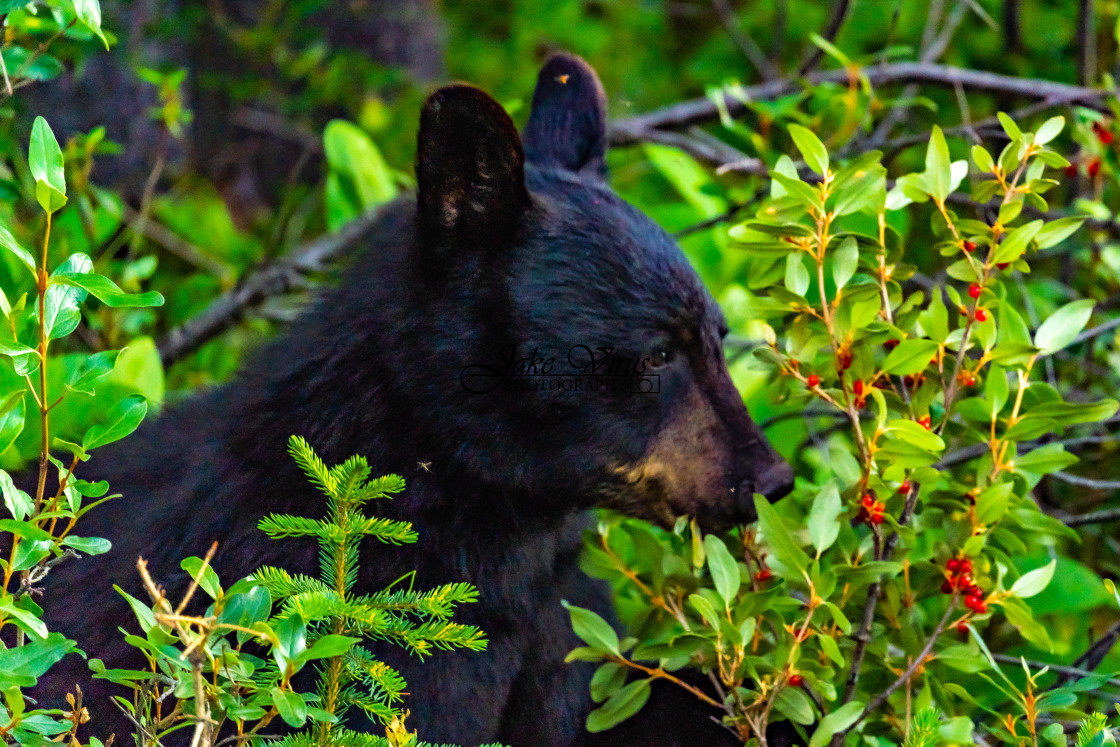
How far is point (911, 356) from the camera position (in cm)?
195

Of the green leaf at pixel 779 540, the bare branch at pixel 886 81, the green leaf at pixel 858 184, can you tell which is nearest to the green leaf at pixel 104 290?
the green leaf at pixel 779 540

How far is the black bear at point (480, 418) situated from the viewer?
2145 mm

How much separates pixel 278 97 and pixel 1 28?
13.2 feet

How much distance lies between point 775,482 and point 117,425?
4.41 feet

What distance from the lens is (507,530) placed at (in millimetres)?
2277

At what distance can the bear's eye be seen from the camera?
2283mm

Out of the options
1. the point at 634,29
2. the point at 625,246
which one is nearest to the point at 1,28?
the point at 625,246

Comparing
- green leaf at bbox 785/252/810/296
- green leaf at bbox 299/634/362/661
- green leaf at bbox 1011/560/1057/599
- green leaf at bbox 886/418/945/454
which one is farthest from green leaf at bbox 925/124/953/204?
green leaf at bbox 299/634/362/661

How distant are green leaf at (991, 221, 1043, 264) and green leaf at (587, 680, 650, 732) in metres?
1.13

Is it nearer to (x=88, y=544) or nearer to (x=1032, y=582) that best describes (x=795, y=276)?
(x=1032, y=582)

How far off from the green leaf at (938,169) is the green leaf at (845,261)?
0.21m

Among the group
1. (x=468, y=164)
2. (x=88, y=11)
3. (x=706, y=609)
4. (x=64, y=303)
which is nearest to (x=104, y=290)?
(x=64, y=303)

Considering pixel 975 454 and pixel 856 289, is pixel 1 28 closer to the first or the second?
pixel 856 289

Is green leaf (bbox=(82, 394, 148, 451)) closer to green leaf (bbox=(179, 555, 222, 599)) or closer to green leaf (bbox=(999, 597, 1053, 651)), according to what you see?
green leaf (bbox=(179, 555, 222, 599))
